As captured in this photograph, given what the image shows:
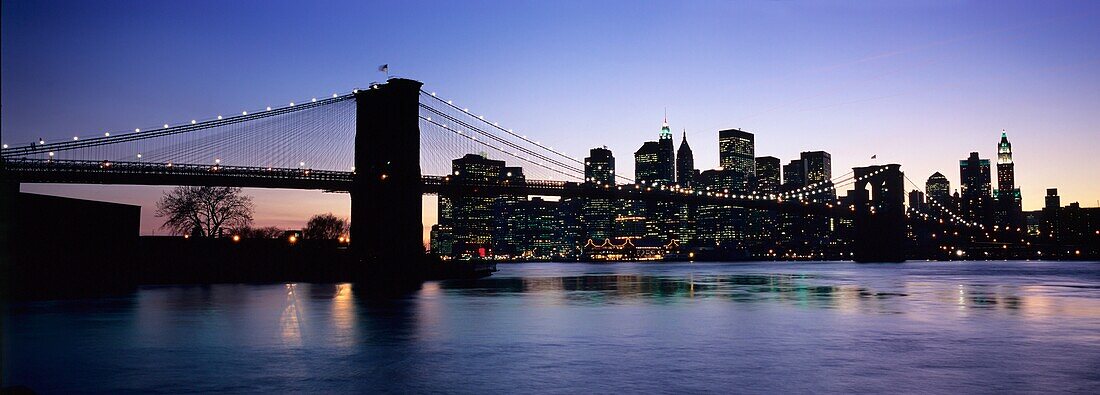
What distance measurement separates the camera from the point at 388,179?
183 feet

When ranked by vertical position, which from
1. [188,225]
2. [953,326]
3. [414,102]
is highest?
[414,102]

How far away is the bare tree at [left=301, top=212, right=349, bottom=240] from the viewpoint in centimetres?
11069

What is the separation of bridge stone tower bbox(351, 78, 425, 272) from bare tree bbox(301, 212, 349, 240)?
5508cm

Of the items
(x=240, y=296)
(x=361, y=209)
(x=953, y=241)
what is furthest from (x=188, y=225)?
(x=953, y=241)

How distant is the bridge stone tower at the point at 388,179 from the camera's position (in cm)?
5484

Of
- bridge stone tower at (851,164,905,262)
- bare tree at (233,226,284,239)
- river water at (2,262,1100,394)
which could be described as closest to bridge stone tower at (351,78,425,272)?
bare tree at (233,226,284,239)

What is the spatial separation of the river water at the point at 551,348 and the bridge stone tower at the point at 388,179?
25.8m

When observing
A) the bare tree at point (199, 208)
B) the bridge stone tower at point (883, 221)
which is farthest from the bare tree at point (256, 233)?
the bridge stone tower at point (883, 221)

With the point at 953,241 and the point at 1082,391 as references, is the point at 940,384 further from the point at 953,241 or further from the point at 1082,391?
the point at 953,241

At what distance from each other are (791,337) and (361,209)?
4230 centimetres

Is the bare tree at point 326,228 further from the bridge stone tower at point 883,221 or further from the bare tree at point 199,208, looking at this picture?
the bridge stone tower at point 883,221

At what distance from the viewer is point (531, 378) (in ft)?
40.5

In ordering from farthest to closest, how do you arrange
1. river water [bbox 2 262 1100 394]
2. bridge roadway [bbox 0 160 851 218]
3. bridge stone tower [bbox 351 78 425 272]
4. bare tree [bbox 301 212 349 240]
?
bare tree [bbox 301 212 349 240] → bridge roadway [bbox 0 160 851 218] → bridge stone tower [bbox 351 78 425 272] → river water [bbox 2 262 1100 394]

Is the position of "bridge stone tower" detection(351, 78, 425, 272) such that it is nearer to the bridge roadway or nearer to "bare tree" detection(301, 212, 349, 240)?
the bridge roadway
